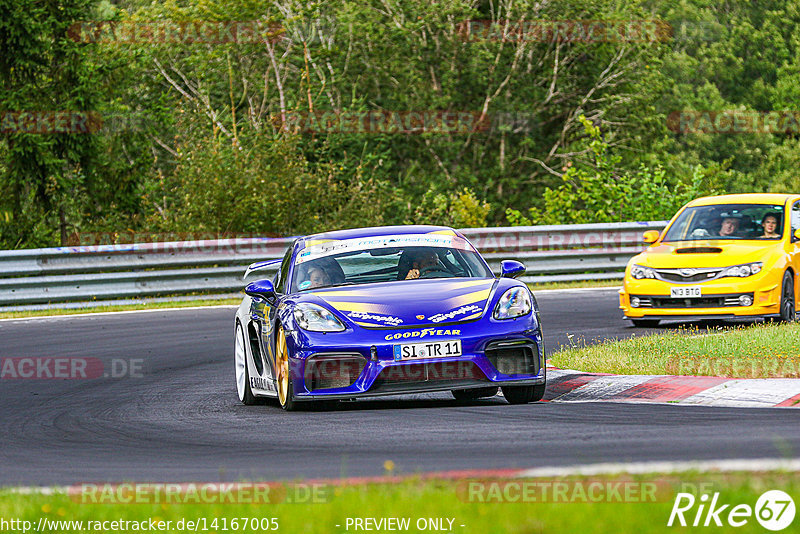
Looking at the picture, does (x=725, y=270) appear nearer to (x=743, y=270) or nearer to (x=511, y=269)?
(x=743, y=270)

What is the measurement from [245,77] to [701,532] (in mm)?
30898

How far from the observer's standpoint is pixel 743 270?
15094 millimetres

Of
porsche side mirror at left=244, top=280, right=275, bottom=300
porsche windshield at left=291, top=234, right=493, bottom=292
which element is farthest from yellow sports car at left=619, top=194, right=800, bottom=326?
porsche side mirror at left=244, top=280, right=275, bottom=300

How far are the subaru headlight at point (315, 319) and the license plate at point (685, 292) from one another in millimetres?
6667

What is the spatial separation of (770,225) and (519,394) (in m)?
7.37

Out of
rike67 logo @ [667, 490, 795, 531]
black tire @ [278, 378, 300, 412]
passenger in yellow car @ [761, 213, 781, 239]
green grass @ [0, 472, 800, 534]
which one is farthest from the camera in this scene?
passenger in yellow car @ [761, 213, 781, 239]

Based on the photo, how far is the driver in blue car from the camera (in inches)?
417

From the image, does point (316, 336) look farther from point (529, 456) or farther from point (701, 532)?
point (701, 532)

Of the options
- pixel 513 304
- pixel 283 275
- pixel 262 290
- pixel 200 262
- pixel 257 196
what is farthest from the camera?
pixel 257 196

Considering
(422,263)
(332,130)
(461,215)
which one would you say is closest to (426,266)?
(422,263)

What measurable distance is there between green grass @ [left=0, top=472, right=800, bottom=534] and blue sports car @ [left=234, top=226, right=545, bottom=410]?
3.15 meters

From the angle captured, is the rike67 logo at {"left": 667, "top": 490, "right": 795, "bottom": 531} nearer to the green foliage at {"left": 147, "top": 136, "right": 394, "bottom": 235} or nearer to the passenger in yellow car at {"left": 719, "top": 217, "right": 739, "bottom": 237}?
the passenger in yellow car at {"left": 719, "top": 217, "right": 739, "bottom": 237}

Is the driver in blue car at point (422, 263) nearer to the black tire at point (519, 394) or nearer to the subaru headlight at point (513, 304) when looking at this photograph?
the subaru headlight at point (513, 304)

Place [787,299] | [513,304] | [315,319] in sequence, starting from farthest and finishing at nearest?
1. [787,299]
2. [513,304]
3. [315,319]
